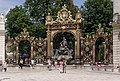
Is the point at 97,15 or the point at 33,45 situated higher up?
the point at 97,15

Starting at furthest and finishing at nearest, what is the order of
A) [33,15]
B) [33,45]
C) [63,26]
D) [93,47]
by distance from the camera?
[33,15] → [33,45] → [63,26] → [93,47]

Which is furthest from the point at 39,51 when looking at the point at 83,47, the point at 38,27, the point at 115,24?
the point at 115,24

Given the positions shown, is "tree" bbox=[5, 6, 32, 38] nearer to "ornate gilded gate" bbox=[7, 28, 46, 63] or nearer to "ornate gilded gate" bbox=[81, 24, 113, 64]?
"ornate gilded gate" bbox=[7, 28, 46, 63]

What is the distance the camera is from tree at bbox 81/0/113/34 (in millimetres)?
59094

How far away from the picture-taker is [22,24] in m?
58.7

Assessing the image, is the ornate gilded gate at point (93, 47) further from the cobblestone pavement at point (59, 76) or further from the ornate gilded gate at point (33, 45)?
the cobblestone pavement at point (59, 76)

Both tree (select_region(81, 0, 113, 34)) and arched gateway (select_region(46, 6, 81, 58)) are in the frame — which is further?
tree (select_region(81, 0, 113, 34))

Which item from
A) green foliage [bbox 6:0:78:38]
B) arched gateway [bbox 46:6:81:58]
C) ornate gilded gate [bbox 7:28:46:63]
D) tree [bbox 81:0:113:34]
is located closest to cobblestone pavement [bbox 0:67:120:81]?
arched gateway [bbox 46:6:81:58]

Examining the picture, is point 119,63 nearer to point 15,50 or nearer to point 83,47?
point 83,47

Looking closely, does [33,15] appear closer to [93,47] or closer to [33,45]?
[33,45]

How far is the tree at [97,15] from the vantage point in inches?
2327

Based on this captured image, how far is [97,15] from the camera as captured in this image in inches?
2341

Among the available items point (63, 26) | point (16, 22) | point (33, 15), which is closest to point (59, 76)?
point (63, 26)

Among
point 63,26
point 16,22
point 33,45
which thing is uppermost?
point 16,22
